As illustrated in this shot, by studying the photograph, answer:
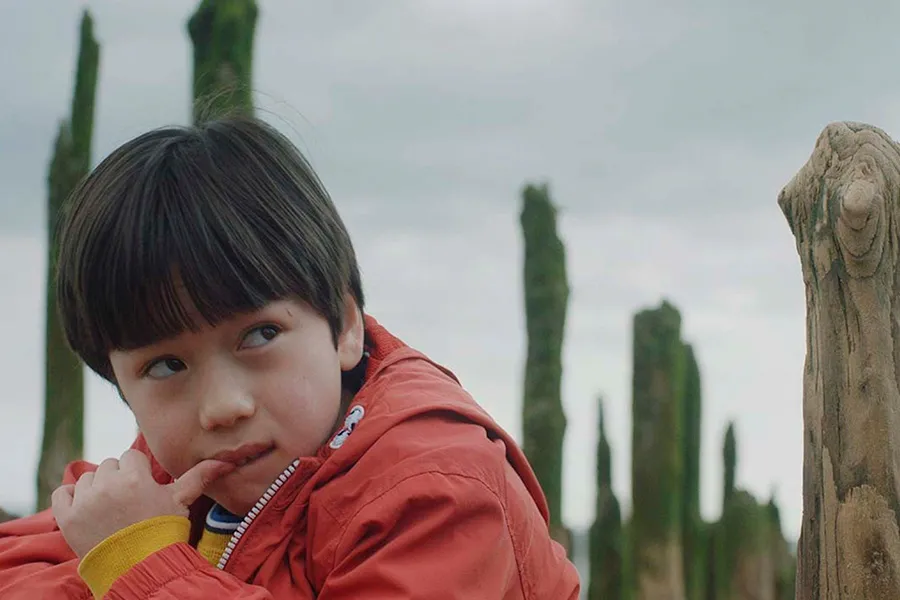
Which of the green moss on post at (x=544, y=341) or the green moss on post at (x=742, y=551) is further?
the green moss on post at (x=742, y=551)

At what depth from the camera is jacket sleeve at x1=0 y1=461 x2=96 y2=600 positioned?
1950mm

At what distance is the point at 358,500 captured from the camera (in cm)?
168

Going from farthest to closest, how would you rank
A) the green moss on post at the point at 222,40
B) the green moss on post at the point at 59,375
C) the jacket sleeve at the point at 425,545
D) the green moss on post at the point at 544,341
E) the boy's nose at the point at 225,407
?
the green moss on post at the point at 544,341, the green moss on post at the point at 59,375, the green moss on post at the point at 222,40, the boy's nose at the point at 225,407, the jacket sleeve at the point at 425,545

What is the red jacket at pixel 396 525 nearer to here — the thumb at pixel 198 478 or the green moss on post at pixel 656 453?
the thumb at pixel 198 478

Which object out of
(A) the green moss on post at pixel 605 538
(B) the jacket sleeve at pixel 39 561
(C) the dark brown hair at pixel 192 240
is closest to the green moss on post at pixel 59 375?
(A) the green moss on post at pixel 605 538

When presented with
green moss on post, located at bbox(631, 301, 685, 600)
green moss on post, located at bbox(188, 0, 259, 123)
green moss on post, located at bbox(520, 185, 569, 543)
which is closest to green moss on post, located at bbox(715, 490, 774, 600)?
green moss on post, located at bbox(631, 301, 685, 600)

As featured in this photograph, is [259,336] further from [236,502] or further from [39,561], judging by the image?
[39,561]

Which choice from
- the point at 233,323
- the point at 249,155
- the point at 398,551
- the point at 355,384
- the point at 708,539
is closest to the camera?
the point at 398,551

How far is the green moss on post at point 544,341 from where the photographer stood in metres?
8.29

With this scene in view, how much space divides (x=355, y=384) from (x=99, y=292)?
1.60 ft

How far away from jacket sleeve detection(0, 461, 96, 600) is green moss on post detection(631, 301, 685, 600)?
23.4 feet

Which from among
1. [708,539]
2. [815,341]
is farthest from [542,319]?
[815,341]

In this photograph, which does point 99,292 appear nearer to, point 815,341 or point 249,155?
point 249,155

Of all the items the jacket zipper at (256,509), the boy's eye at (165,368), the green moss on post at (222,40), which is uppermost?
the green moss on post at (222,40)
